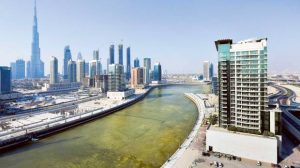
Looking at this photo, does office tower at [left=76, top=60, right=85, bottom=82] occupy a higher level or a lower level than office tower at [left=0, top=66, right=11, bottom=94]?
higher

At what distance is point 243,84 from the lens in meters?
29.5

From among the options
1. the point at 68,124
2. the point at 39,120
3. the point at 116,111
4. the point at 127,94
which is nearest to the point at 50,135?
the point at 68,124

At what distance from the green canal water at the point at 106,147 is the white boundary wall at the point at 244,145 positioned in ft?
21.3

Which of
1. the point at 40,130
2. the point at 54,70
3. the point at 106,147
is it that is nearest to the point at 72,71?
the point at 54,70

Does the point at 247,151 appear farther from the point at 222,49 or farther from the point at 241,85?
the point at 222,49

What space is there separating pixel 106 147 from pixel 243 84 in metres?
22.1

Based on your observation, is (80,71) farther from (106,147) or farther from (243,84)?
(243,84)

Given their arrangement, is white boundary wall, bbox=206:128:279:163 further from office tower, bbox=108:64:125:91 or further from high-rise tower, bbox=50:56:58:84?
high-rise tower, bbox=50:56:58:84

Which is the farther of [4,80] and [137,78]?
[137,78]

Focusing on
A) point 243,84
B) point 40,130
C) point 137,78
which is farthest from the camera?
point 137,78

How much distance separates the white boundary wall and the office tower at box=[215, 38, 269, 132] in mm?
2975

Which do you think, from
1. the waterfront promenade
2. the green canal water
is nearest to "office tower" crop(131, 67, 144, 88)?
the waterfront promenade

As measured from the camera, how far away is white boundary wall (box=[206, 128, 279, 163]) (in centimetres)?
2430

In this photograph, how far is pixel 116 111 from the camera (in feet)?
206
